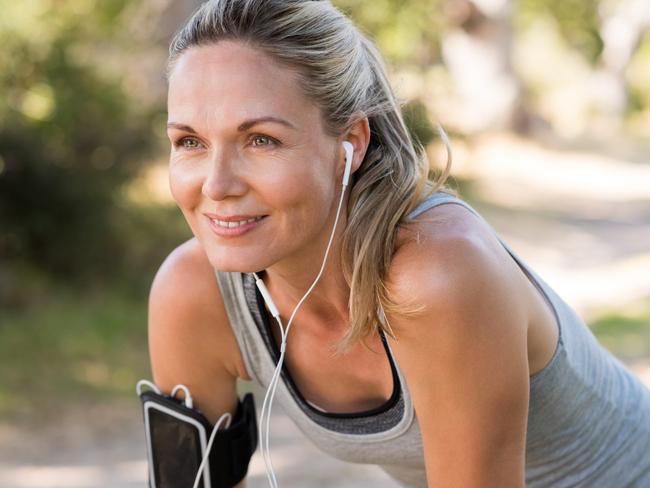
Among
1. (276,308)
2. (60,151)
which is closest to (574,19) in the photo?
(60,151)

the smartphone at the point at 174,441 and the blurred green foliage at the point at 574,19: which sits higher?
the blurred green foliage at the point at 574,19

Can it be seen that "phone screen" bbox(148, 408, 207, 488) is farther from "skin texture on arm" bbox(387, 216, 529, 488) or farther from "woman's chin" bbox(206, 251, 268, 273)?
"skin texture on arm" bbox(387, 216, 529, 488)

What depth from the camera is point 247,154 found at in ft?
5.59

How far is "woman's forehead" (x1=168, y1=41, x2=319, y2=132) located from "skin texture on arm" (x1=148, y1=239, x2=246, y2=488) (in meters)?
0.40

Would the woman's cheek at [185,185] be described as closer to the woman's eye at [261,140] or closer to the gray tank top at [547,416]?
the woman's eye at [261,140]

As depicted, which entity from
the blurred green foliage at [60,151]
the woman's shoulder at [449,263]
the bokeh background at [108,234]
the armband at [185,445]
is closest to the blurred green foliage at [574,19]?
the bokeh background at [108,234]

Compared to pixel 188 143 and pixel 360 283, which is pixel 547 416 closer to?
pixel 360 283

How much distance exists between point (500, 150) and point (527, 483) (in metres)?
13.9

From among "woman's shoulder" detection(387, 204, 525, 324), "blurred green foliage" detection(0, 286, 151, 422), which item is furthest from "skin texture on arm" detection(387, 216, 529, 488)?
"blurred green foliage" detection(0, 286, 151, 422)

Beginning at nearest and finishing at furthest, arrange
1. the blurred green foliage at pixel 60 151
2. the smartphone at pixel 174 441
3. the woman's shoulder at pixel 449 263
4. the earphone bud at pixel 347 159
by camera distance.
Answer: the woman's shoulder at pixel 449 263 < the earphone bud at pixel 347 159 < the smartphone at pixel 174 441 < the blurred green foliage at pixel 60 151

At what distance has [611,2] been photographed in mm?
24312

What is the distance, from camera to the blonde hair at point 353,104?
174 cm

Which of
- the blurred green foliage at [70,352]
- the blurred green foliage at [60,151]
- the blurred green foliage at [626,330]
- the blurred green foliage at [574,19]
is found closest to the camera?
the blurred green foliage at [70,352]

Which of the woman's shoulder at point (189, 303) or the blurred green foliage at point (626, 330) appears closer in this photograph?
the woman's shoulder at point (189, 303)
